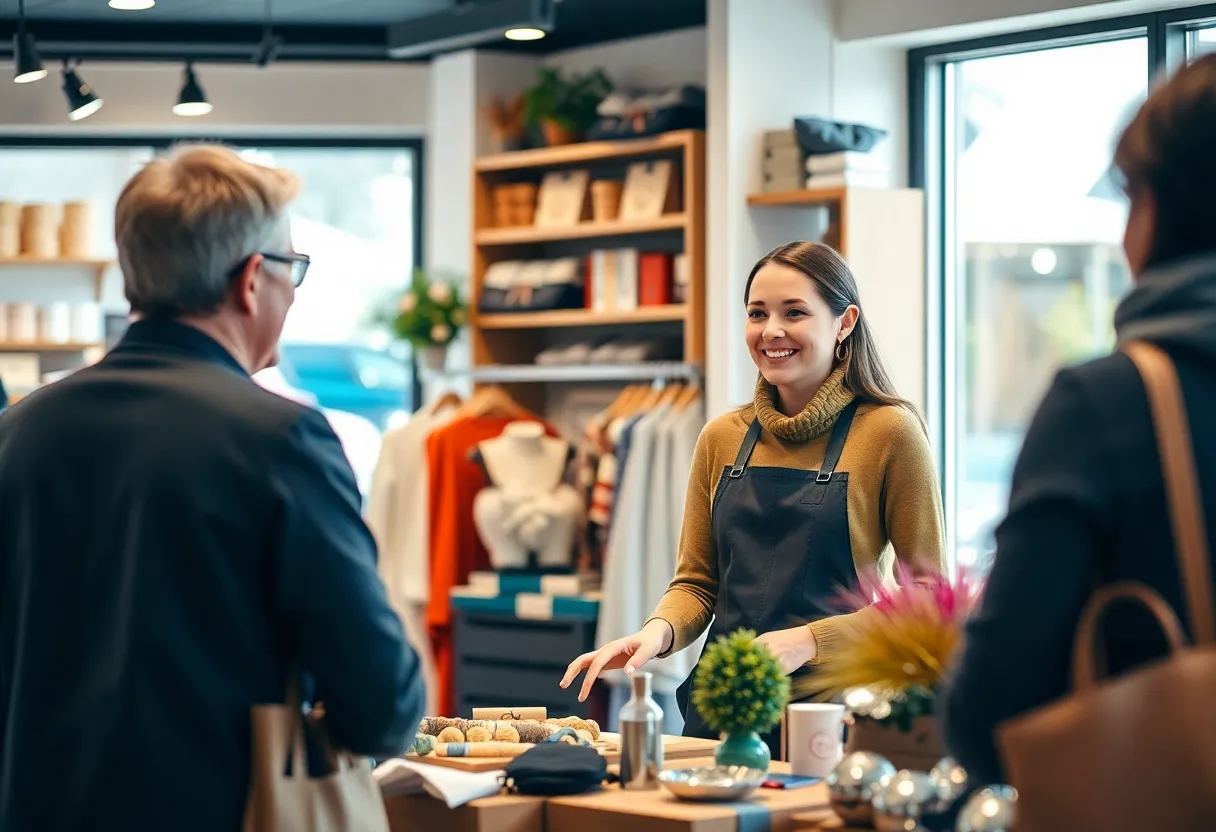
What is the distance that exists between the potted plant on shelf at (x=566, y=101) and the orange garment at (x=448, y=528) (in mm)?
1156

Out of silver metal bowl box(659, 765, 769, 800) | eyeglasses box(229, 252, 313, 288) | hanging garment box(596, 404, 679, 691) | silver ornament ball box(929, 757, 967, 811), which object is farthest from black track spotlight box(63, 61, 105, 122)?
silver ornament ball box(929, 757, 967, 811)

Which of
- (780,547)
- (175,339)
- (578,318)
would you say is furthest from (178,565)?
(578,318)

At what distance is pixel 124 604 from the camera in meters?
1.87

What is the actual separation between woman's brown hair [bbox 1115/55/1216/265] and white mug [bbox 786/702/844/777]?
108 centimetres

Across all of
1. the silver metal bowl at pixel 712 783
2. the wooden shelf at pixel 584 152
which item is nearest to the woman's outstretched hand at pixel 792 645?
the silver metal bowl at pixel 712 783

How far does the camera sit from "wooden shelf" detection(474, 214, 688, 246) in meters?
5.80

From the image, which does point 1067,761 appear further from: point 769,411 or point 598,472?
point 598,472

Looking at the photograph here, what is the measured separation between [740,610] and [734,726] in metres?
0.76

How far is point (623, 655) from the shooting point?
2795mm

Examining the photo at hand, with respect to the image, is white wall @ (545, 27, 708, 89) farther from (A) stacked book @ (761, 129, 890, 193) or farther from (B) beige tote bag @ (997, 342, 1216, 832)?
(B) beige tote bag @ (997, 342, 1216, 832)

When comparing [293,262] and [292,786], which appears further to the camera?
[293,262]

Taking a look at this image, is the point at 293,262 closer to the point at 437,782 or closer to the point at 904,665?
the point at 437,782

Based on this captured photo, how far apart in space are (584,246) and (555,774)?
4.53 meters

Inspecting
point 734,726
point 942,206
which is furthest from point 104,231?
point 734,726
